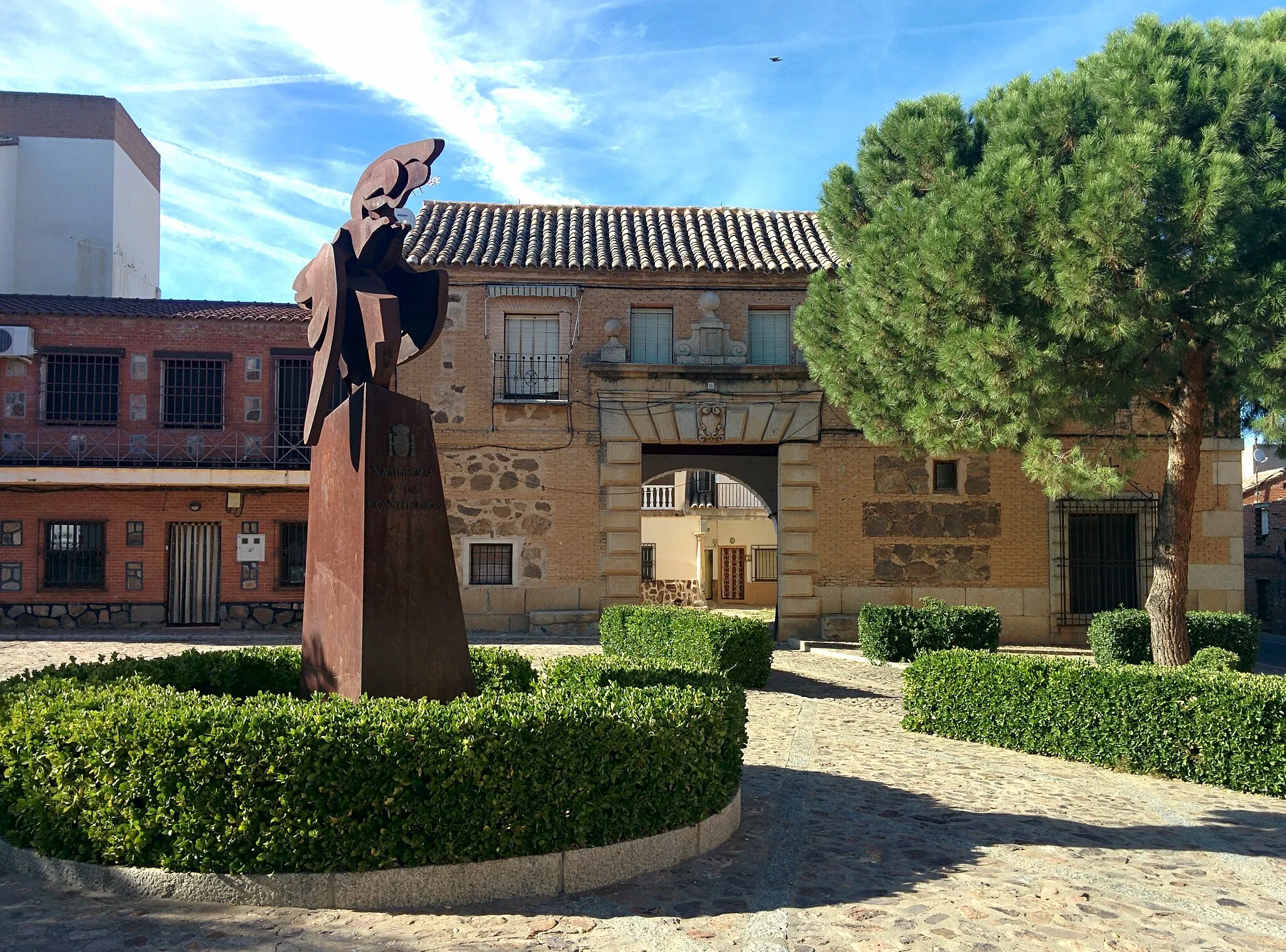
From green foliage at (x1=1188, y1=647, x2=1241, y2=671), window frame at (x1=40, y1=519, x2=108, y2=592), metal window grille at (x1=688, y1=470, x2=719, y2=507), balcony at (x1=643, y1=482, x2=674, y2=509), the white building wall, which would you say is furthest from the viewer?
balcony at (x1=643, y1=482, x2=674, y2=509)

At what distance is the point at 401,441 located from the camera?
6523 millimetres

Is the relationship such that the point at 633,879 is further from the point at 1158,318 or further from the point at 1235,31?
the point at 1235,31

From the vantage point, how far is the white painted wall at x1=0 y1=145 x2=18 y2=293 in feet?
81.7

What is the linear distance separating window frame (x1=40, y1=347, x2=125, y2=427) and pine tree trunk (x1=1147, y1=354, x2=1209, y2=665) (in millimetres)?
17306

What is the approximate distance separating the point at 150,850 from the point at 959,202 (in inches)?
386

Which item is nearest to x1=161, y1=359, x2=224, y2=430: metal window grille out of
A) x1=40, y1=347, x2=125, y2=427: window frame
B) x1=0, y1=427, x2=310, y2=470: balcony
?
x1=0, y1=427, x2=310, y2=470: balcony

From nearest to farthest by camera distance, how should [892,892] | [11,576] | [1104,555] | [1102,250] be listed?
[892,892]
[1102,250]
[1104,555]
[11,576]

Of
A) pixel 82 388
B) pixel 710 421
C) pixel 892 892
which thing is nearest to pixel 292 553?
pixel 82 388

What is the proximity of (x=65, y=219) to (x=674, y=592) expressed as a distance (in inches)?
740

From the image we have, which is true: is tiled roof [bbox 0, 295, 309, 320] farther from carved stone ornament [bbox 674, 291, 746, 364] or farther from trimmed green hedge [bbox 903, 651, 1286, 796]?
trimmed green hedge [bbox 903, 651, 1286, 796]

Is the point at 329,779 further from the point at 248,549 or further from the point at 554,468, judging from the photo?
the point at 248,549

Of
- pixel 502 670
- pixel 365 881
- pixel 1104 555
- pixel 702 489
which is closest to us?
pixel 365 881

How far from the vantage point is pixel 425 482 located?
659 centimetres

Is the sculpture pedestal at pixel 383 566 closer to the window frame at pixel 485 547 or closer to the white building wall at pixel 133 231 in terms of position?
the window frame at pixel 485 547
